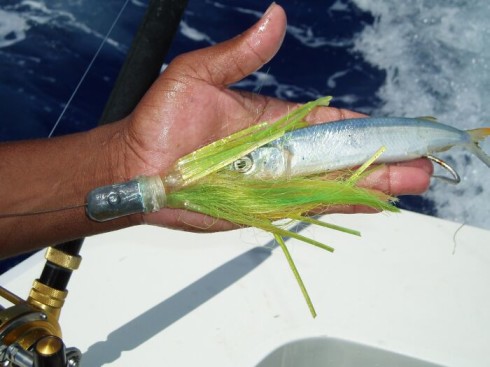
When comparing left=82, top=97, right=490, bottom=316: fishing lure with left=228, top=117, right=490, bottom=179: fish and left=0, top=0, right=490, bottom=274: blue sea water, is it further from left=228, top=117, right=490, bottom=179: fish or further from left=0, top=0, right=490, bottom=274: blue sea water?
left=0, top=0, right=490, bottom=274: blue sea water

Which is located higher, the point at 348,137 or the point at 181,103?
the point at 181,103

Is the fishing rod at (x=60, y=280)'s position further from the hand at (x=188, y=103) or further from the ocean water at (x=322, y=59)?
the ocean water at (x=322, y=59)

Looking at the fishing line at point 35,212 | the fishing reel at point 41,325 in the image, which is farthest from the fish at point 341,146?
the fishing reel at point 41,325

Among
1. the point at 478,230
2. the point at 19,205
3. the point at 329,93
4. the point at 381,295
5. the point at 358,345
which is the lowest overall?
the point at 358,345

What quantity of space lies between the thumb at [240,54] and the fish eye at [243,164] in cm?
33

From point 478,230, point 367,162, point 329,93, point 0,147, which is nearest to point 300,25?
point 329,93

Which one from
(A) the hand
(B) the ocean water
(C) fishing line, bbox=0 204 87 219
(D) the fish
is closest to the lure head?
(D) the fish

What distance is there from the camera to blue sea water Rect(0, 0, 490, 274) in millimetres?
5309

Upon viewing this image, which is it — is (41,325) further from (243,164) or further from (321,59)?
(321,59)

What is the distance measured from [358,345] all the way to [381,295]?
284mm

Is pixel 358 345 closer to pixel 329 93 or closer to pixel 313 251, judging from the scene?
pixel 313 251

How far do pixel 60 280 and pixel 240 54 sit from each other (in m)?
1.05

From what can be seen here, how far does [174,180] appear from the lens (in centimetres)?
205

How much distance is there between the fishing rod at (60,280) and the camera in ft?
5.27
